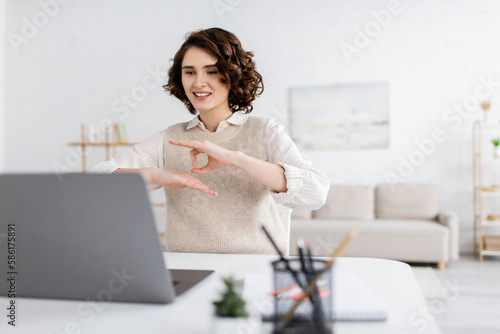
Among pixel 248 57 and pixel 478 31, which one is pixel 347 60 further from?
Result: pixel 248 57

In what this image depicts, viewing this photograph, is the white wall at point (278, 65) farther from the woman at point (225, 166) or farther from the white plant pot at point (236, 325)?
the white plant pot at point (236, 325)

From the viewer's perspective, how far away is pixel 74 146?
16.1 feet

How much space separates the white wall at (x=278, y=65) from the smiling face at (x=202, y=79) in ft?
10.7

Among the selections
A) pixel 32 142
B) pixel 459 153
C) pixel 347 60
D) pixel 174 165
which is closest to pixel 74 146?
pixel 32 142

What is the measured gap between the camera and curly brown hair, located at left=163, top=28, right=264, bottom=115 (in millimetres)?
1340

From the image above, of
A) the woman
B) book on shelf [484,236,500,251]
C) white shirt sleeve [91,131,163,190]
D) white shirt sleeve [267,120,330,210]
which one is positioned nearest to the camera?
A: white shirt sleeve [267,120,330,210]

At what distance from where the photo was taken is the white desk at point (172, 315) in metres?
0.60

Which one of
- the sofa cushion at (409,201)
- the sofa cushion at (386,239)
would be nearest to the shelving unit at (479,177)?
the sofa cushion at (409,201)

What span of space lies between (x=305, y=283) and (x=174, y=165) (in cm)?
92

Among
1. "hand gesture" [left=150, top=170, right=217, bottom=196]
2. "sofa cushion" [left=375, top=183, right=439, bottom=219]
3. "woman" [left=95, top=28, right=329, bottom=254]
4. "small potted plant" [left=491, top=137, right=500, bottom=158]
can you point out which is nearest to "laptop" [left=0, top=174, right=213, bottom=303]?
"hand gesture" [left=150, top=170, right=217, bottom=196]

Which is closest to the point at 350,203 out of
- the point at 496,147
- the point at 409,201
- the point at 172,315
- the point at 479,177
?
the point at 409,201

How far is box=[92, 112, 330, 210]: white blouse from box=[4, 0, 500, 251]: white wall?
3.17m

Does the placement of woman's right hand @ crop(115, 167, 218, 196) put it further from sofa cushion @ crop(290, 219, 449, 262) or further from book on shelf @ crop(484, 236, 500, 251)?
book on shelf @ crop(484, 236, 500, 251)

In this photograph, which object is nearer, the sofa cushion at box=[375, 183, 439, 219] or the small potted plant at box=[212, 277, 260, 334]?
the small potted plant at box=[212, 277, 260, 334]
